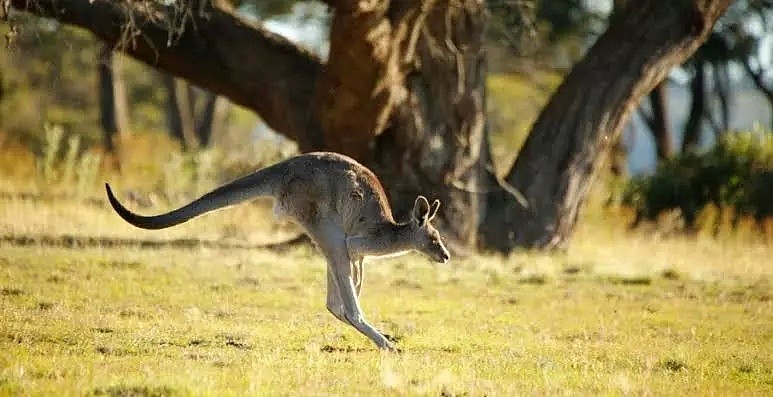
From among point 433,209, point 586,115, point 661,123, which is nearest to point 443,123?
point 586,115

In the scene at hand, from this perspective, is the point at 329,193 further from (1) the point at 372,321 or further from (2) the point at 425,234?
(1) the point at 372,321

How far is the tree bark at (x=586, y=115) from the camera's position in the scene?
16.2m

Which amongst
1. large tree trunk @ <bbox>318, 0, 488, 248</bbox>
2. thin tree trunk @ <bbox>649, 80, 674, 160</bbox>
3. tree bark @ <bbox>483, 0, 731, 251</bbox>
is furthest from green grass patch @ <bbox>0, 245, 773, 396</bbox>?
thin tree trunk @ <bbox>649, 80, 674, 160</bbox>

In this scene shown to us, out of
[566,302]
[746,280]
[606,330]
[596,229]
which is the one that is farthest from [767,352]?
[596,229]

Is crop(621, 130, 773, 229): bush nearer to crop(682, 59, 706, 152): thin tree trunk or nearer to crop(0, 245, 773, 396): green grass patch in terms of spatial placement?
crop(0, 245, 773, 396): green grass patch

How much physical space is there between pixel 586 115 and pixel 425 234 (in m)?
7.70

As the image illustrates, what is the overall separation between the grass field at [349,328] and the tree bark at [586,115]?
0.67 metres

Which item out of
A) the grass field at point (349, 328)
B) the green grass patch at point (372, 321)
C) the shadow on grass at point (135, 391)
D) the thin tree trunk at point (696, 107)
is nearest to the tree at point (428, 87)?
the grass field at point (349, 328)

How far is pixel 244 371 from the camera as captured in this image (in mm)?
7516

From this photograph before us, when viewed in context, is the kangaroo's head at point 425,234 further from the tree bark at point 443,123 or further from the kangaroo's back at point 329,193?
the tree bark at point 443,123

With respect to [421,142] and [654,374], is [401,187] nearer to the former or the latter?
[421,142]

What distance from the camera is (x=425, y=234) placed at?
360 inches

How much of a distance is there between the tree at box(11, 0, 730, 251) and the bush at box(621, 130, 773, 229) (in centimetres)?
471

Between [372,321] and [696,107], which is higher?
[696,107]
